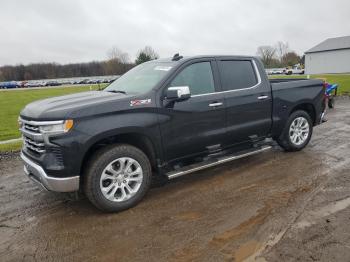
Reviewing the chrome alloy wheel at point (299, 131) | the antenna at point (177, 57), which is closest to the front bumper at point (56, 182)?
the antenna at point (177, 57)

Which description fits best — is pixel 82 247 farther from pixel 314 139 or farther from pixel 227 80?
pixel 314 139

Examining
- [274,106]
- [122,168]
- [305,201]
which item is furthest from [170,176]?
[274,106]

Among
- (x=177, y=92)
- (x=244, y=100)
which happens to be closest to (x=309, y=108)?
(x=244, y=100)

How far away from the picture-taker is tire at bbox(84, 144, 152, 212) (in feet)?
13.8

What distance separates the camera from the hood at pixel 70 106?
4.01 meters

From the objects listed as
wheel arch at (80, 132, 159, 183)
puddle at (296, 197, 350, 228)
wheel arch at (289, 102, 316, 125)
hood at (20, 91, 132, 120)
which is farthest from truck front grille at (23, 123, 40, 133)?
wheel arch at (289, 102, 316, 125)

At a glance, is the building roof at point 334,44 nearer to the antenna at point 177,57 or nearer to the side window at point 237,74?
the side window at point 237,74

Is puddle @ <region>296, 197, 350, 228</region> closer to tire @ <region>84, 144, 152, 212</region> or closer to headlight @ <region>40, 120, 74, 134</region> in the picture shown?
tire @ <region>84, 144, 152, 212</region>

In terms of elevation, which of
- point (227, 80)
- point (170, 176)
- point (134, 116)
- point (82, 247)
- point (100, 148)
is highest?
point (227, 80)

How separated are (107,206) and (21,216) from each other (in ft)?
3.82

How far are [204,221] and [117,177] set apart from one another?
1252mm

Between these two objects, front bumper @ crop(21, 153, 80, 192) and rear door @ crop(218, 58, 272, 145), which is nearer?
front bumper @ crop(21, 153, 80, 192)

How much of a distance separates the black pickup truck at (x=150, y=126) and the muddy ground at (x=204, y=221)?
14.7 inches

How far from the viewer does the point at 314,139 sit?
7.84 meters
